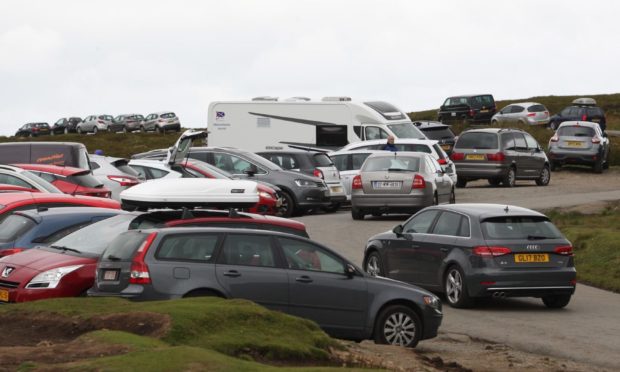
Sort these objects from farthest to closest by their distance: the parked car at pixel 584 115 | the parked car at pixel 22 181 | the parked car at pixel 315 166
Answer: the parked car at pixel 584 115
the parked car at pixel 315 166
the parked car at pixel 22 181

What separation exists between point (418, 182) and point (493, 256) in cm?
1231

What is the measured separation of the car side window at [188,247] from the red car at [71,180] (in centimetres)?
1333

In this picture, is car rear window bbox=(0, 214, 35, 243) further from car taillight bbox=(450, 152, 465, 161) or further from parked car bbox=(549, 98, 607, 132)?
parked car bbox=(549, 98, 607, 132)

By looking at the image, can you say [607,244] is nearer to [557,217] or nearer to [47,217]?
[557,217]

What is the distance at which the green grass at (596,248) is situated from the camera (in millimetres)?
Answer: 21906

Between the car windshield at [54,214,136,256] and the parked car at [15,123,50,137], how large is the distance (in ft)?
236

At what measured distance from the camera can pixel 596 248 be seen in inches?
946

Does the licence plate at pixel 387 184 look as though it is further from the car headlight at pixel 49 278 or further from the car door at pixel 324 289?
the car door at pixel 324 289

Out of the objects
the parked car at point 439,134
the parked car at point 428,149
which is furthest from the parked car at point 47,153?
the parked car at point 439,134

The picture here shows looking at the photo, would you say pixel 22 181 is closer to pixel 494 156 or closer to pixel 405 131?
pixel 494 156

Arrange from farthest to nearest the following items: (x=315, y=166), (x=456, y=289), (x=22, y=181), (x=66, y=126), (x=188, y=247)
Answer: (x=66, y=126) → (x=315, y=166) → (x=22, y=181) → (x=456, y=289) → (x=188, y=247)

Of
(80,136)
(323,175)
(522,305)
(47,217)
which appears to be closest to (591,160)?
(323,175)

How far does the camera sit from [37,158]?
101ft

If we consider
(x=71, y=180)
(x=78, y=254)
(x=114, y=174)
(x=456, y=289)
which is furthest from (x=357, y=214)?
(x=78, y=254)
